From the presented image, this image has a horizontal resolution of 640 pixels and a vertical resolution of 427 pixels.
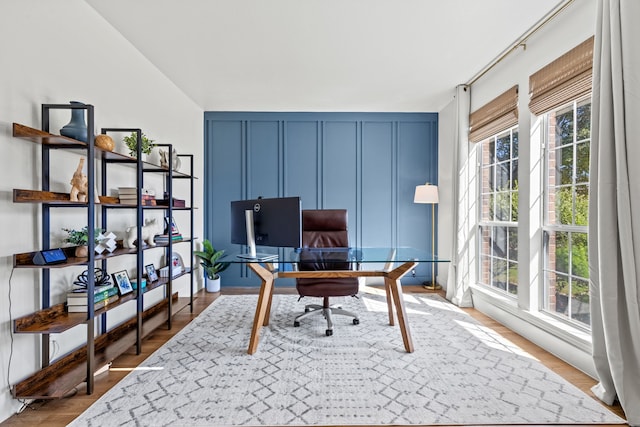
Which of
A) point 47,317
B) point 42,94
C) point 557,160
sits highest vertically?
point 42,94

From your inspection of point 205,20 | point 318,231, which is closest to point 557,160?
point 318,231

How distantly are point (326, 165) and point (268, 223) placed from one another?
7.79 feet

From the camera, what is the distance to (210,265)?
429 centimetres

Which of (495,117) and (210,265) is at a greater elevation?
(495,117)

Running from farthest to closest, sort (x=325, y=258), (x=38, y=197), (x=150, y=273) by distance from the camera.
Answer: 1. (x=150, y=273)
2. (x=325, y=258)
3. (x=38, y=197)

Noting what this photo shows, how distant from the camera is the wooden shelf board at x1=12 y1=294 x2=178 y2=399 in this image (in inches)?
68.7

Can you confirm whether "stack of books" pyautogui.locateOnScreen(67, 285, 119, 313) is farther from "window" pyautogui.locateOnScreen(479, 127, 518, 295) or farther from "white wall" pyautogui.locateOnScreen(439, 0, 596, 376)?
"window" pyautogui.locateOnScreen(479, 127, 518, 295)

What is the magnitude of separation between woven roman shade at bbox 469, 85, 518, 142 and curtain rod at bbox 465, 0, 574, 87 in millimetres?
328

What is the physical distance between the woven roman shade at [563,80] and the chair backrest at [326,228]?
1919mm

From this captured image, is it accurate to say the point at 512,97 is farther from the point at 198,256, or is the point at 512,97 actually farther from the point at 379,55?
the point at 198,256

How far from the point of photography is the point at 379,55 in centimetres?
299

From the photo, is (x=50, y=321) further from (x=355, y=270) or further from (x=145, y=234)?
(x=355, y=270)

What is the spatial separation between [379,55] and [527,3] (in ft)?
3.85

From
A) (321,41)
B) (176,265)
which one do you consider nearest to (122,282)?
(176,265)
